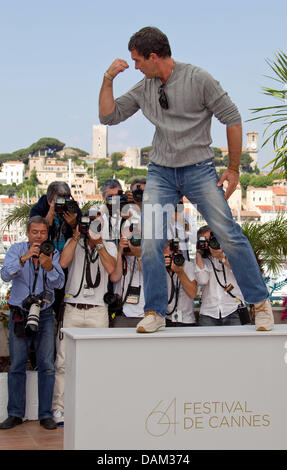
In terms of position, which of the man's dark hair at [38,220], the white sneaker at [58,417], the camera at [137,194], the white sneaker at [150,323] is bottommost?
the white sneaker at [58,417]

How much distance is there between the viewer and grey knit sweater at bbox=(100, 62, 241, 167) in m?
3.89

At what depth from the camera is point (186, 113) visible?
3.94m

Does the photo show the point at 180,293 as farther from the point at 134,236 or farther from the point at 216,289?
the point at 134,236

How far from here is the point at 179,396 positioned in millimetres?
3693

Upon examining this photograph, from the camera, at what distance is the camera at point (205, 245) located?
5593 mm

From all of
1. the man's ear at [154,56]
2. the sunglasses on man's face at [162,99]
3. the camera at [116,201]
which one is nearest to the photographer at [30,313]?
the camera at [116,201]

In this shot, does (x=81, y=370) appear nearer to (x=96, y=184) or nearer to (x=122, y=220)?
(x=122, y=220)

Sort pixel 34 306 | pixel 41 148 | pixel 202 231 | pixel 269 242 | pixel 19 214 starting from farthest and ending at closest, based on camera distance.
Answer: pixel 41 148 < pixel 19 214 < pixel 269 242 < pixel 202 231 < pixel 34 306

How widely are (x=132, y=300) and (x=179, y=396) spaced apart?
77.0 inches

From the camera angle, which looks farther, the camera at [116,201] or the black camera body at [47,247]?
the camera at [116,201]

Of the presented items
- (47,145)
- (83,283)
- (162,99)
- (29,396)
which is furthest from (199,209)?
(47,145)

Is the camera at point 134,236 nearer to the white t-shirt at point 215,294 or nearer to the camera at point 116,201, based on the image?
the camera at point 116,201

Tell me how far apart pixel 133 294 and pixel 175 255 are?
0.59 m
